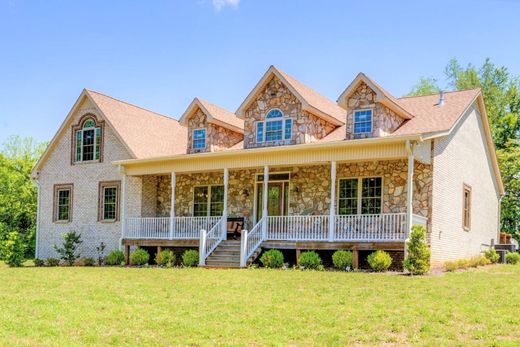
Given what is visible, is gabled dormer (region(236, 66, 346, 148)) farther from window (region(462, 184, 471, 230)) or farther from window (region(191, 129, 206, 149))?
window (region(462, 184, 471, 230))

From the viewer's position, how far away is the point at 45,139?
4253 cm

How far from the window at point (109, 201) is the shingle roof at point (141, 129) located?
65.1 inches

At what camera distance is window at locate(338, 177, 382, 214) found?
18.8 m

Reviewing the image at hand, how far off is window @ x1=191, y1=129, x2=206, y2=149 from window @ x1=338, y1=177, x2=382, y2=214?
5.33 metres

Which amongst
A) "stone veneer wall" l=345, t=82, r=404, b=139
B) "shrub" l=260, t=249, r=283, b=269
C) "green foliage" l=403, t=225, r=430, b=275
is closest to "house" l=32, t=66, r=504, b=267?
"stone veneer wall" l=345, t=82, r=404, b=139

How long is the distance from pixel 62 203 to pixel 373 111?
43.6 feet

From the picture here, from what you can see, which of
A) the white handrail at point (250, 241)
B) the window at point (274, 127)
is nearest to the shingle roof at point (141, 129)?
the window at point (274, 127)

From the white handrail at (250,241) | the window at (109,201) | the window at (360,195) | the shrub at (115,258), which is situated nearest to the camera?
the white handrail at (250,241)

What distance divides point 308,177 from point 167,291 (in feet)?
28.2

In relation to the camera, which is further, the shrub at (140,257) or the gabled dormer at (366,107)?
the shrub at (140,257)

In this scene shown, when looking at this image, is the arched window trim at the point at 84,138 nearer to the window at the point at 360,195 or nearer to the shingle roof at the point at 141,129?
the shingle roof at the point at 141,129

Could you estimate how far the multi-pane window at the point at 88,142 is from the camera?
2434 cm

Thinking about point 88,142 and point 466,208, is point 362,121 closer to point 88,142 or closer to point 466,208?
point 466,208

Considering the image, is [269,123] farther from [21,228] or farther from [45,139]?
[45,139]
